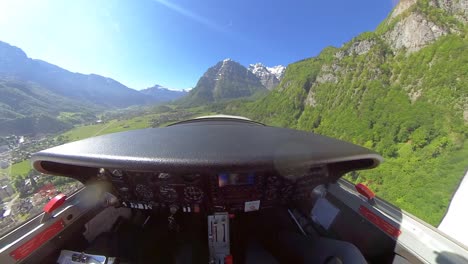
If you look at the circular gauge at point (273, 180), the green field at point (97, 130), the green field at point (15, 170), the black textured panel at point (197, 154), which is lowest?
the green field at point (97, 130)

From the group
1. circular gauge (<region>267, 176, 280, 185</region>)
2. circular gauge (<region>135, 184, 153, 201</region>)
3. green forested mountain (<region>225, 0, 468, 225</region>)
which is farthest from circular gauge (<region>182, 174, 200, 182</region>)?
green forested mountain (<region>225, 0, 468, 225</region>)

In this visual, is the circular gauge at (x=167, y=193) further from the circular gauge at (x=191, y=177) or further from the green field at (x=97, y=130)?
the green field at (x=97, y=130)

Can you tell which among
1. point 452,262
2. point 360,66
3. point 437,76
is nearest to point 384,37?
point 360,66

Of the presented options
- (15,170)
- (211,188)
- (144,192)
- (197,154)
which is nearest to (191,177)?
(211,188)

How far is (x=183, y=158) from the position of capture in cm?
105

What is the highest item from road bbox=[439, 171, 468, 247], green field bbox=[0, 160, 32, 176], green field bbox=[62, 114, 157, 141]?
road bbox=[439, 171, 468, 247]

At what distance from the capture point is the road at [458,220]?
666 cm

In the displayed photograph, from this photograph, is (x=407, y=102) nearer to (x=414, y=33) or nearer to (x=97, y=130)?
(x=414, y=33)

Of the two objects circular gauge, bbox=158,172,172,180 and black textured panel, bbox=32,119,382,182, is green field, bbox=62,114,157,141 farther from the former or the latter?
black textured panel, bbox=32,119,382,182

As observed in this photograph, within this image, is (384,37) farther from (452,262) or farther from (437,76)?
(452,262)

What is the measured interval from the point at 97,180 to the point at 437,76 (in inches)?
1640

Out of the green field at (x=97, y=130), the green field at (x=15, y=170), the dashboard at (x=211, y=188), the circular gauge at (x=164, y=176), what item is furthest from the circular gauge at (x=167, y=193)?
the green field at (x=97, y=130)

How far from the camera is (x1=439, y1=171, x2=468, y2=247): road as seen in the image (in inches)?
262

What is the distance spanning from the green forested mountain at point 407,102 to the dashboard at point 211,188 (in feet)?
44.9
